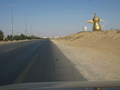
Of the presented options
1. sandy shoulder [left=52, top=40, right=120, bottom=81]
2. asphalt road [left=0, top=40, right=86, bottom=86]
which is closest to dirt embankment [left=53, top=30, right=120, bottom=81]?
sandy shoulder [left=52, top=40, right=120, bottom=81]

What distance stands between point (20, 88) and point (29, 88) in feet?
0.76

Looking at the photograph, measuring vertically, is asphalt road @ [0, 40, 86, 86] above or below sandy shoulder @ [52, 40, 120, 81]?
above

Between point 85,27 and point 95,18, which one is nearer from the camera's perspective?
point 95,18

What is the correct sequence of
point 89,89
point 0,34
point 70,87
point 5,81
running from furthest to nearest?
point 0,34, point 5,81, point 70,87, point 89,89

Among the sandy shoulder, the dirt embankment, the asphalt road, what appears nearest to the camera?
the asphalt road

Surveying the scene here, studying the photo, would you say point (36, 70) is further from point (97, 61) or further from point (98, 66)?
point (97, 61)

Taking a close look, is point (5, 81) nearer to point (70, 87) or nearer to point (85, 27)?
point (70, 87)

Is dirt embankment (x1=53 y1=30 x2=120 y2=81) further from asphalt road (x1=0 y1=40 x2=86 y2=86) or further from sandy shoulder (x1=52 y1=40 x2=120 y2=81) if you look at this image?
asphalt road (x1=0 y1=40 x2=86 y2=86)

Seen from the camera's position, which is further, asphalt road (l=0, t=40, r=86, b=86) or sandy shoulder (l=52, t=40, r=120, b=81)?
sandy shoulder (l=52, t=40, r=120, b=81)

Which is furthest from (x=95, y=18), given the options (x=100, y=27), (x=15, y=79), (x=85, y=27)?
(x=15, y=79)

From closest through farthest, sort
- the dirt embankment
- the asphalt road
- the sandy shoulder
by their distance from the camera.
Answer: the asphalt road, the sandy shoulder, the dirt embankment

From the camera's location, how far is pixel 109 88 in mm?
5301

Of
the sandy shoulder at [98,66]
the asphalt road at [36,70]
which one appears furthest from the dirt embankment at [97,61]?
the asphalt road at [36,70]

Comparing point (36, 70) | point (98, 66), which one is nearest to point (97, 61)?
point (98, 66)
